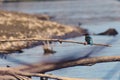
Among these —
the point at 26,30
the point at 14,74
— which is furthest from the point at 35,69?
the point at 26,30

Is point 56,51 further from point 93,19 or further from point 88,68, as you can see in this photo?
point 93,19

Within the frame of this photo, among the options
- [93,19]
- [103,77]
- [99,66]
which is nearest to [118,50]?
[99,66]

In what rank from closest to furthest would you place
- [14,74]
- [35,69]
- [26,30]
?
[14,74], [35,69], [26,30]

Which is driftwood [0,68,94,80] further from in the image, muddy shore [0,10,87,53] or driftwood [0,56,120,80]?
muddy shore [0,10,87,53]

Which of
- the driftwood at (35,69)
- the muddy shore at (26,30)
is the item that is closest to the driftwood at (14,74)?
the driftwood at (35,69)

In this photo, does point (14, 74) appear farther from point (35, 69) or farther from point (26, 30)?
point (26, 30)

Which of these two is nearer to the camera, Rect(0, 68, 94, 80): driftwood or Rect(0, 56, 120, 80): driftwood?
Rect(0, 68, 94, 80): driftwood

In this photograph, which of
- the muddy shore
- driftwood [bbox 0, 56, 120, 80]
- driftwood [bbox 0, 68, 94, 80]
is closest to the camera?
driftwood [bbox 0, 68, 94, 80]

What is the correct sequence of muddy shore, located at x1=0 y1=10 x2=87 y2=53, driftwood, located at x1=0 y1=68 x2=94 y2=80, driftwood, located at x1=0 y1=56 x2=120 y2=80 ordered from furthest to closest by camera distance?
muddy shore, located at x1=0 y1=10 x2=87 y2=53 < driftwood, located at x1=0 y1=56 x2=120 y2=80 < driftwood, located at x1=0 y1=68 x2=94 y2=80

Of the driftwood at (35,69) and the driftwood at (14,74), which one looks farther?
the driftwood at (35,69)

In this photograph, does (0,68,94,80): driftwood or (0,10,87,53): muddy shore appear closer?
(0,68,94,80): driftwood

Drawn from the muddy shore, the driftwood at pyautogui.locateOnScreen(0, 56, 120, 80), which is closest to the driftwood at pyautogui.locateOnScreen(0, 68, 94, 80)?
the driftwood at pyautogui.locateOnScreen(0, 56, 120, 80)

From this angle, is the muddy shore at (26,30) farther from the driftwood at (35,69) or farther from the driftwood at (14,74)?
the driftwood at (14,74)

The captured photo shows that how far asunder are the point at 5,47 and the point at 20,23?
11682 millimetres
